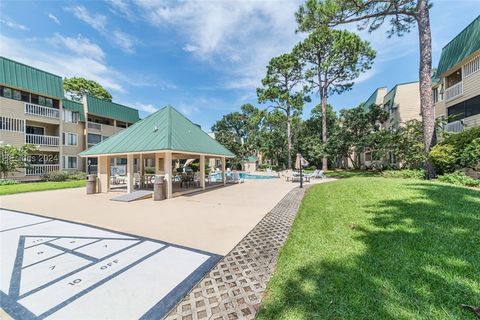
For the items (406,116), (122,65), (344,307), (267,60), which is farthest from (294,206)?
(267,60)

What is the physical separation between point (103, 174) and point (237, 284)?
13.4 m

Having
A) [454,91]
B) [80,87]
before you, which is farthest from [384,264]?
[80,87]

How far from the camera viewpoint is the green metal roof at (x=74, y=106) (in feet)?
72.8

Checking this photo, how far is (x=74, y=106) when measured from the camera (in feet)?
75.4

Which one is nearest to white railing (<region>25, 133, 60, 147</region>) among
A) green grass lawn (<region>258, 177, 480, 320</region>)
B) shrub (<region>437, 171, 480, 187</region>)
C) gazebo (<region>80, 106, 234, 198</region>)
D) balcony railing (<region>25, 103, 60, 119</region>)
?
balcony railing (<region>25, 103, 60, 119</region>)

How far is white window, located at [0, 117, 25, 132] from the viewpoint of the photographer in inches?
674

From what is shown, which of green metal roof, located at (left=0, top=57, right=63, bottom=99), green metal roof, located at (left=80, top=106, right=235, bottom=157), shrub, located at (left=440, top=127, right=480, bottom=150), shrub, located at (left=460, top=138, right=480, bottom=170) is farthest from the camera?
green metal roof, located at (left=0, top=57, right=63, bottom=99)

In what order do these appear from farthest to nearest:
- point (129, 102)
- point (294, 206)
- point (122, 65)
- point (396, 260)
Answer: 1. point (129, 102)
2. point (122, 65)
3. point (294, 206)
4. point (396, 260)

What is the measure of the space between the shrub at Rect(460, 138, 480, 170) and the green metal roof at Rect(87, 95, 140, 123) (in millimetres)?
32613

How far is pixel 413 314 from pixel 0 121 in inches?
1068

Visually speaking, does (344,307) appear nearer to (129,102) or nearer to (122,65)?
(122,65)

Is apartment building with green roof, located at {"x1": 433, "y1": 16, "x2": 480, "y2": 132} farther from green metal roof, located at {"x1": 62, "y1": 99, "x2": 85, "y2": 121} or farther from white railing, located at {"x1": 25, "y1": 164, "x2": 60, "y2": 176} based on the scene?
green metal roof, located at {"x1": 62, "y1": 99, "x2": 85, "y2": 121}

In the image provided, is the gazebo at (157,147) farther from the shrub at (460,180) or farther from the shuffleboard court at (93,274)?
the shrub at (460,180)

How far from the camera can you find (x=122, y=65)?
16.5m
